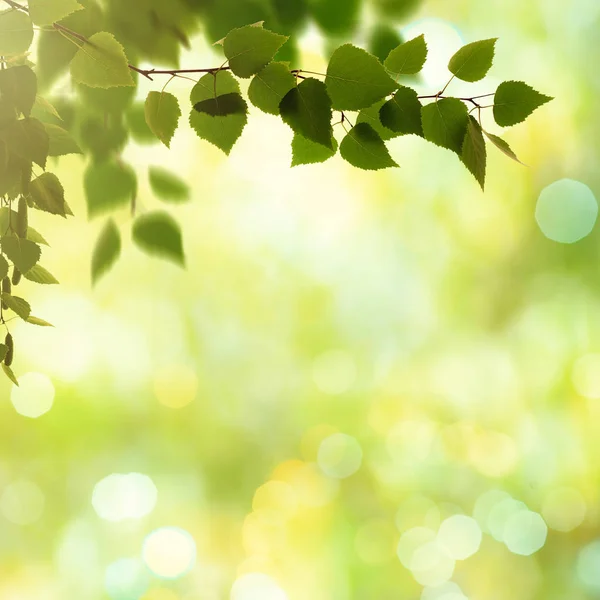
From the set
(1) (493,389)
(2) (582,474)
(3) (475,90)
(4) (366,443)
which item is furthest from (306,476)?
(3) (475,90)

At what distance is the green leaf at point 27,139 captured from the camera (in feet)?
0.77

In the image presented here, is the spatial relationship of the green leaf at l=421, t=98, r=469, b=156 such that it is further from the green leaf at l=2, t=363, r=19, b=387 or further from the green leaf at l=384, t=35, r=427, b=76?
the green leaf at l=2, t=363, r=19, b=387

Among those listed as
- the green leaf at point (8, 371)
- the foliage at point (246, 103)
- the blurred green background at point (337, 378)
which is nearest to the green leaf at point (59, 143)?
the foliage at point (246, 103)

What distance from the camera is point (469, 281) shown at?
47.1 inches

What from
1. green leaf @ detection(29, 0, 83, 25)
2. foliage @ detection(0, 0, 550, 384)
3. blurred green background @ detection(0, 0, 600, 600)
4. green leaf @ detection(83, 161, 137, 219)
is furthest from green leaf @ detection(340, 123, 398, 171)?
blurred green background @ detection(0, 0, 600, 600)

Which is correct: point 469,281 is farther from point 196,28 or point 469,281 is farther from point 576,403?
point 196,28

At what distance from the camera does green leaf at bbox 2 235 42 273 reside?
0.86 feet

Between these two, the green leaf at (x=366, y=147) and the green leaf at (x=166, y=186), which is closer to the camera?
the green leaf at (x=366, y=147)

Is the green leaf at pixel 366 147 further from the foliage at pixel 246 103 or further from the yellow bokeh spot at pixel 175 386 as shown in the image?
the yellow bokeh spot at pixel 175 386

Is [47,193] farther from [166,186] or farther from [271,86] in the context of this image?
[166,186]

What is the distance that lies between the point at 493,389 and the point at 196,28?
0.92 meters

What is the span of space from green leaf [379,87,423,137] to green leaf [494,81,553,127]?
0.12ft

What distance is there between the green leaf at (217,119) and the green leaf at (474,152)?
92 mm

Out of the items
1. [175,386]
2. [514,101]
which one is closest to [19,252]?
[514,101]
